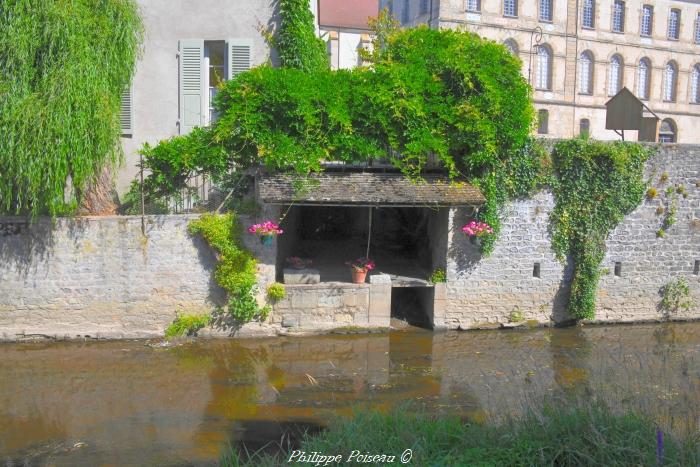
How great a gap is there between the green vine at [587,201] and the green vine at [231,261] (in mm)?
5995

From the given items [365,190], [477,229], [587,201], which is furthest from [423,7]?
[365,190]

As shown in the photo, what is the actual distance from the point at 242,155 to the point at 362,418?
6434 mm

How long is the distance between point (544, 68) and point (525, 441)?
33.6m

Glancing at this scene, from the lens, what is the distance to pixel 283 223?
12.8 m

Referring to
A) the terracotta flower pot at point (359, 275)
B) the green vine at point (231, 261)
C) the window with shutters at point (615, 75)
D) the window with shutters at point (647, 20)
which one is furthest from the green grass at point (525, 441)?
the window with shutters at point (647, 20)

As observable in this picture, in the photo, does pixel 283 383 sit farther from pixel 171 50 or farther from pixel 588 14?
pixel 588 14

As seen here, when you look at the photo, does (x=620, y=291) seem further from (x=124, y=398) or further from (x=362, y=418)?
(x=124, y=398)

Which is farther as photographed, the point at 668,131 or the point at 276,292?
the point at 668,131

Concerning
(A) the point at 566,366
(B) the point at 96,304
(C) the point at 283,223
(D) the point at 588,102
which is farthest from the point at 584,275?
(D) the point at 588,102

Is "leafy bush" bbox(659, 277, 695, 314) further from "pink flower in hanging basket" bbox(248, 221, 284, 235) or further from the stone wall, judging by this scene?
"pink flower in hanging basket" bbox(248, 221, 284, 235)

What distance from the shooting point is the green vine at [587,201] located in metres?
12.3

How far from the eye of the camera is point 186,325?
11.1m

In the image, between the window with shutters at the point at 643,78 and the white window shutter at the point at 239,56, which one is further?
the window with shutters at the point at 643,78

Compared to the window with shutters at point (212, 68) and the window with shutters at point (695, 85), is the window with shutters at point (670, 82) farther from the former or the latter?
the window with shutters at point (212, 68)
